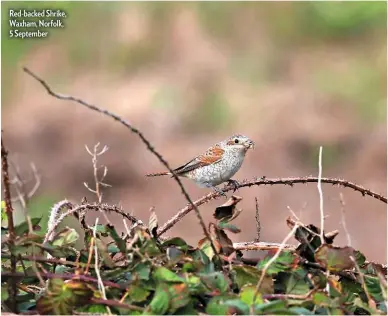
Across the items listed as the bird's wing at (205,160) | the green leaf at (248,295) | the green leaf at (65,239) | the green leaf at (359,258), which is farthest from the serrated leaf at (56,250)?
the bird's wing at (205,160)

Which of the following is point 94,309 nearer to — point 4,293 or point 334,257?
point 4,293

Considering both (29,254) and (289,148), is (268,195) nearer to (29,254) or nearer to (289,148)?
(289,148)

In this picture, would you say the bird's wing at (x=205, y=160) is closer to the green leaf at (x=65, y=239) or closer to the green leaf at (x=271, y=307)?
the green leaf at (x=65, y=239)

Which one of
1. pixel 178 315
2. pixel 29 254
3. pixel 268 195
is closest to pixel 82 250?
pixel 29 254

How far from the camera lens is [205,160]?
3.38 metres

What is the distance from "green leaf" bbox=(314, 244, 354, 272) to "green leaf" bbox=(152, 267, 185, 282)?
0.77 ft

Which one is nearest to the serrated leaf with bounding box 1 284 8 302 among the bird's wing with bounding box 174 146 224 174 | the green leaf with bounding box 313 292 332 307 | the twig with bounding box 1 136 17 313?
the twig with bounding box 1 136 17 313

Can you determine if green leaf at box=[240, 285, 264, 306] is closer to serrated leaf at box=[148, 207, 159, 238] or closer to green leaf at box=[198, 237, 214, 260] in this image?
Answer: green leaf at box=[198, 237, 214, 260]

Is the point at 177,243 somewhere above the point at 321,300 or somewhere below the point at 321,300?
above

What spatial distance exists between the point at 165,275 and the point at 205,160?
1.98m

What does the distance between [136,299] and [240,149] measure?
1.90 metres

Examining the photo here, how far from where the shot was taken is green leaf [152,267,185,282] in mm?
1400

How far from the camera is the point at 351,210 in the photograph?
781 centimetres

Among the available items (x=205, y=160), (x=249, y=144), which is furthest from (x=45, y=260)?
(x=205, y=160)
